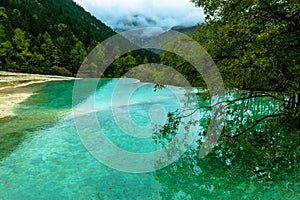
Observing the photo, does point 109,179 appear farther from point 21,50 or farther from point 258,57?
point 21,50

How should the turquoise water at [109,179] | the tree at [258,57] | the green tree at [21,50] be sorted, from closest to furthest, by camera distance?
the tree at [258,57]
the turquoise water at [109,179]
the green tree at [21,50]

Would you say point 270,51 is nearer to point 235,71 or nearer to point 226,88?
point 235,71

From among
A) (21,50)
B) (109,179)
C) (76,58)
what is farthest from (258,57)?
(76,58)

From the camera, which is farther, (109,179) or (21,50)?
(21,50)

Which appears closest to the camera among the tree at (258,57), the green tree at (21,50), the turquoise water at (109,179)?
the tree at (258,57)

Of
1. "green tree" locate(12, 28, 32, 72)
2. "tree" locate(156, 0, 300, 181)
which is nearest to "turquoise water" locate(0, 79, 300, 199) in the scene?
"tree" locate(156, 0, 300, 181)

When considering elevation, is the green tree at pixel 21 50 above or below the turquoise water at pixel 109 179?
above

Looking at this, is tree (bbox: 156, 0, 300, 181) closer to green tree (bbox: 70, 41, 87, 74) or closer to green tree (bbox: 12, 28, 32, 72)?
green tree (bbox: 12, 28, 32, 72)

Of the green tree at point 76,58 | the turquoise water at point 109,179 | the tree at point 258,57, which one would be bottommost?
the turquoise water at point 109,179

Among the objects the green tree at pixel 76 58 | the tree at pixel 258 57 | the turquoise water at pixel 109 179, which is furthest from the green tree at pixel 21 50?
the tree at pixel 258 57

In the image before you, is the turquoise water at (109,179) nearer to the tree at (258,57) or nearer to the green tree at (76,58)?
the tree at (258,57)

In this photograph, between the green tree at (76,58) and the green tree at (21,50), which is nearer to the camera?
the green tree at (21,50)

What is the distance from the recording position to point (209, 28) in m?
9.79

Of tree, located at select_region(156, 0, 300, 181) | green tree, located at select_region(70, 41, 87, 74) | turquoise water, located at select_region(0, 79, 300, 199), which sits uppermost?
green tree, located at select_region(70, 41, 87, 74)
